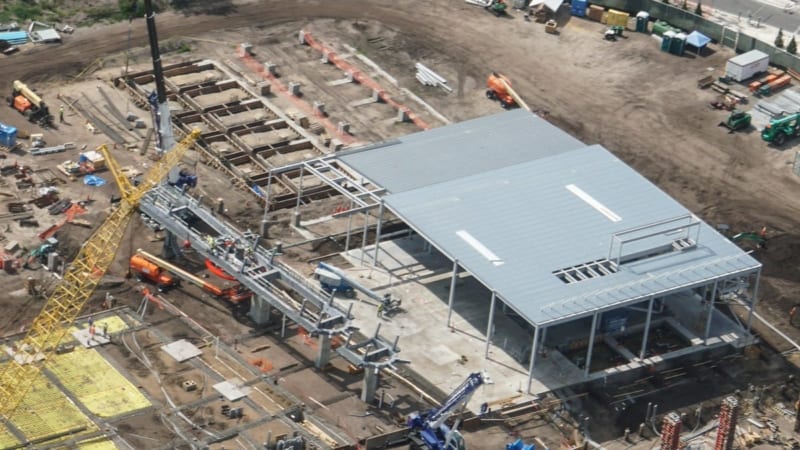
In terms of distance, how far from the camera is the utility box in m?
184

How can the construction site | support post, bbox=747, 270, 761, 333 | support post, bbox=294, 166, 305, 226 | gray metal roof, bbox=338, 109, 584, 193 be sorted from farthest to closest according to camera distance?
support post, bbox=294, 166, 305, 226 < gray metal roof, bbox=338, 109, 584, 193 < support post, bbox=747, 270, 761, 333 < the construction site

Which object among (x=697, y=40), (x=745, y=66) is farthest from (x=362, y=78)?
(x=745, y=66)

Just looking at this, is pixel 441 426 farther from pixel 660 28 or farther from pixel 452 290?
pixel 660 28

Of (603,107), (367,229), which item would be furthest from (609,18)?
(367,229)

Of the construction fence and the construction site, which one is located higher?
the construction fence

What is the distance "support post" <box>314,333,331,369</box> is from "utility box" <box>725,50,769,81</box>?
62.7 meters

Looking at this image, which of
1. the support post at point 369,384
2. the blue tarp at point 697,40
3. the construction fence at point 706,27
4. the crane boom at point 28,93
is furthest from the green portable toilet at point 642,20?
the support post at point 369,384

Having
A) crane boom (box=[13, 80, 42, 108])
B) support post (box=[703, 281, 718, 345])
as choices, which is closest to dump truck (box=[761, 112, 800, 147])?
support post (box=[703, 281, 718, 345])

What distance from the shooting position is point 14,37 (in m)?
187

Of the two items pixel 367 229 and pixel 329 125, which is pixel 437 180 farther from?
pixel 329 125

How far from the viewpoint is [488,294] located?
151m

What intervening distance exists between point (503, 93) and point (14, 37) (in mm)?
48755

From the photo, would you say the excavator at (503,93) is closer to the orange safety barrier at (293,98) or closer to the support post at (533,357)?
the orange safety barrier at (293,98)

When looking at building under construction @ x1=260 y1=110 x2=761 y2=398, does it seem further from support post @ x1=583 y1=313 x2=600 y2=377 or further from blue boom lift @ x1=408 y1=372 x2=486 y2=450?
blue boom lift @ x1=408 y1=372 x2=486 y2=450
